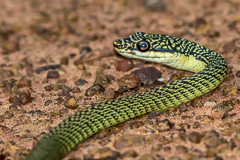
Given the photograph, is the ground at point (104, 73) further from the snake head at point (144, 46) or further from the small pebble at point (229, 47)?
the snake head at point (144, 46)

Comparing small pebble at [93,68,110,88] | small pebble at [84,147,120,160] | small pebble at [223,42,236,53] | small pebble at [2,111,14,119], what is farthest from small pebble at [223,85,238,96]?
small pebble at [2,111,14,119]

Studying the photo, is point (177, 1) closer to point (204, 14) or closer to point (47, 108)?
point (204, 14)

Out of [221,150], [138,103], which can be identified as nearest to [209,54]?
[138,103]

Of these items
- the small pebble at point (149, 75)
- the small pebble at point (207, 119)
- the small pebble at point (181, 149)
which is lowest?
the small pebble at point (181, 149)

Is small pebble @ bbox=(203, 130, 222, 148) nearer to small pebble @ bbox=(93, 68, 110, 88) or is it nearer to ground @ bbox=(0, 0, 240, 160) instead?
ground @ bbox=(0, 0, 240, 160)

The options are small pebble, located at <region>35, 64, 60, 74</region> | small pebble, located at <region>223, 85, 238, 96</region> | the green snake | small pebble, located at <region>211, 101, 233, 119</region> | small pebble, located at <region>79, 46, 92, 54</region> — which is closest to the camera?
the green snake

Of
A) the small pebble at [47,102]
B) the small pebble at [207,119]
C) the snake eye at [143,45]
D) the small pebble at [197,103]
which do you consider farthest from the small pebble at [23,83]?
the small pebble at [207,119]
